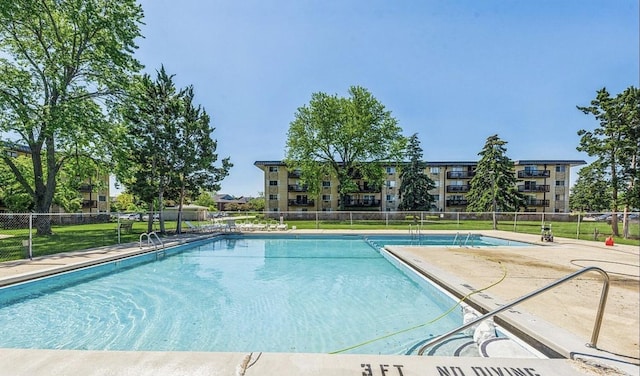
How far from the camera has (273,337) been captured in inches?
187

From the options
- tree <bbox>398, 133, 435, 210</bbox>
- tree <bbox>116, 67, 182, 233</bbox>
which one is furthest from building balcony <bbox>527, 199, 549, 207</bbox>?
tree <bbox>116, 67, 182, 233</bbox>

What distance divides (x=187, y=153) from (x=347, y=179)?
19083 mm

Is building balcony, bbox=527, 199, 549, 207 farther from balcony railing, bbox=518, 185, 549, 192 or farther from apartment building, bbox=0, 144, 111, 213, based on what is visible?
apartment building, bbox=0, 144, 111, 213

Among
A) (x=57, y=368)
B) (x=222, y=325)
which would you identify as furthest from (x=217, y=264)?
(x=57, y=368)

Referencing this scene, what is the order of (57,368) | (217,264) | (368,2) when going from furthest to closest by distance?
(217,264), (368,2), (57,368)

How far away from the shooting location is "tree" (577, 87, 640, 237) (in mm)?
15961

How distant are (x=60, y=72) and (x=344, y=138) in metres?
23.9

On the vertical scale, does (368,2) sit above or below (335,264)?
above

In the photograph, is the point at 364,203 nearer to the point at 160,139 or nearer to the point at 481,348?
the point at 160,139

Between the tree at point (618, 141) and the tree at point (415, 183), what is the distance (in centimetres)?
1606

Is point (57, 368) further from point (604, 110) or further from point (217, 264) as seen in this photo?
point (604, 110)

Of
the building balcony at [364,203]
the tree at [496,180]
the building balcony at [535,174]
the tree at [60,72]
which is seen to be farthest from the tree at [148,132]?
the building balcony at [535,174]

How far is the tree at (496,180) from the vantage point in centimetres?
3047

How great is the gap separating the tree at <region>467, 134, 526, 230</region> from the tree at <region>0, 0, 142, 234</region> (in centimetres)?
3250
